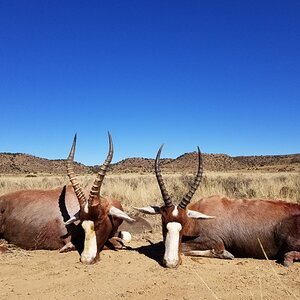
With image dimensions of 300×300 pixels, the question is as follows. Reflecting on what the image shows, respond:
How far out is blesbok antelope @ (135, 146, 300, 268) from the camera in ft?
23.3

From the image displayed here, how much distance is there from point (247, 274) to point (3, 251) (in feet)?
13.9

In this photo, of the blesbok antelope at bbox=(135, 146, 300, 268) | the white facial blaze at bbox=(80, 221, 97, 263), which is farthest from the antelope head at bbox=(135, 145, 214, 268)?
the white facial blaze at bbox=(80, 221, 97, 263)

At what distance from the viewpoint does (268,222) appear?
24.3 ft

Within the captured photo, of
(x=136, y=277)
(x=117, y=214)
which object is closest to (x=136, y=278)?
(x=136, y=277)

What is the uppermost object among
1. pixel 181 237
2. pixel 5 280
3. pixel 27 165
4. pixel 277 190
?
pixel 27 165

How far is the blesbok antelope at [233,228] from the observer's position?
23.3 ft

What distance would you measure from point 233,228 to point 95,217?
8.14ft

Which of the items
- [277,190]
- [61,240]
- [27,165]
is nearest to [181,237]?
[61,240]

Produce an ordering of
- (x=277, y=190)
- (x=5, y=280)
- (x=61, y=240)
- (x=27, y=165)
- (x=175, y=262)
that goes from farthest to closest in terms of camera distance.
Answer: (x=27, y=165) < (x=277, y=190) < (x=61, y=240) < (x=175, y=262) < (x=5, y=280)

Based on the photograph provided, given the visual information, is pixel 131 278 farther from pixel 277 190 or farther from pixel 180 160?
pixel 180 160

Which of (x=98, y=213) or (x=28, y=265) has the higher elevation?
(x=98, y=213)

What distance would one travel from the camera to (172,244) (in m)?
6.82

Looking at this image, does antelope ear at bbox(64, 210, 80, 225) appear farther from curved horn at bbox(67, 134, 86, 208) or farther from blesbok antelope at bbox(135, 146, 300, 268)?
blesbok antelope at bbox(135, 146, 300, 268)

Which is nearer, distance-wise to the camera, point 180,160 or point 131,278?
point 131,278
